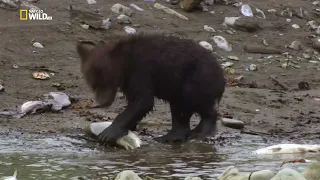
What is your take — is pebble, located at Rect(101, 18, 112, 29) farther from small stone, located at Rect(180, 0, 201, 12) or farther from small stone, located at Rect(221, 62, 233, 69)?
small stone, located at Rect(180, 0, 201, 12)

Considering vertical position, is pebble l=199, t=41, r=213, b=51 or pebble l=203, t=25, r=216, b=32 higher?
pebble l=203, t=25, r=216, b=32

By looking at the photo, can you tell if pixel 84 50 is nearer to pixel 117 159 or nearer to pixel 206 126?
pixel 206 126

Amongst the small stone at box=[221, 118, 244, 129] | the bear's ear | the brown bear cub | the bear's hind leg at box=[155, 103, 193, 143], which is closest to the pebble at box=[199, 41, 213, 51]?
the small stone at box=[221, 118, 244, 129]

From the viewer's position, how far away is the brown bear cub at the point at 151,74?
296 inches

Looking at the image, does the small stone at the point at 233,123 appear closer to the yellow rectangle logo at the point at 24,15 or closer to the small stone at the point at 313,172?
the small stone at the point at 313,172

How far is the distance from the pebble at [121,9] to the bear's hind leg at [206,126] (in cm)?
564

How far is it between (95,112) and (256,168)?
3.56m

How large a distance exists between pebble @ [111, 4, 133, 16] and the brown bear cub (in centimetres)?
540

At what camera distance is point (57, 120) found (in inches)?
327

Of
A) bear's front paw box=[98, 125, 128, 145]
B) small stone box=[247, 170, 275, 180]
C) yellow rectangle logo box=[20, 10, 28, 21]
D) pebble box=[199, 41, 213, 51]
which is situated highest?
yellow rectangle logo box=[20, 10, 28, 21]

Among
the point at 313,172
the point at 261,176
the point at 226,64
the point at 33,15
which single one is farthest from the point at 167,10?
the point at 261,176

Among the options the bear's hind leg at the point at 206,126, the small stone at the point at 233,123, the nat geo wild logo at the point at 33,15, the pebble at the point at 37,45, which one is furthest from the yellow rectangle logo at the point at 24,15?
the bear's hind leg at the point at 206,126

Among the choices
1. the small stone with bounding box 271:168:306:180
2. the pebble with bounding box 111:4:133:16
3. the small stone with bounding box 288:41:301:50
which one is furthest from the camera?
the small stone with bounding box 288:41:301:50

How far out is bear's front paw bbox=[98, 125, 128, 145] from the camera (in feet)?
23.5
